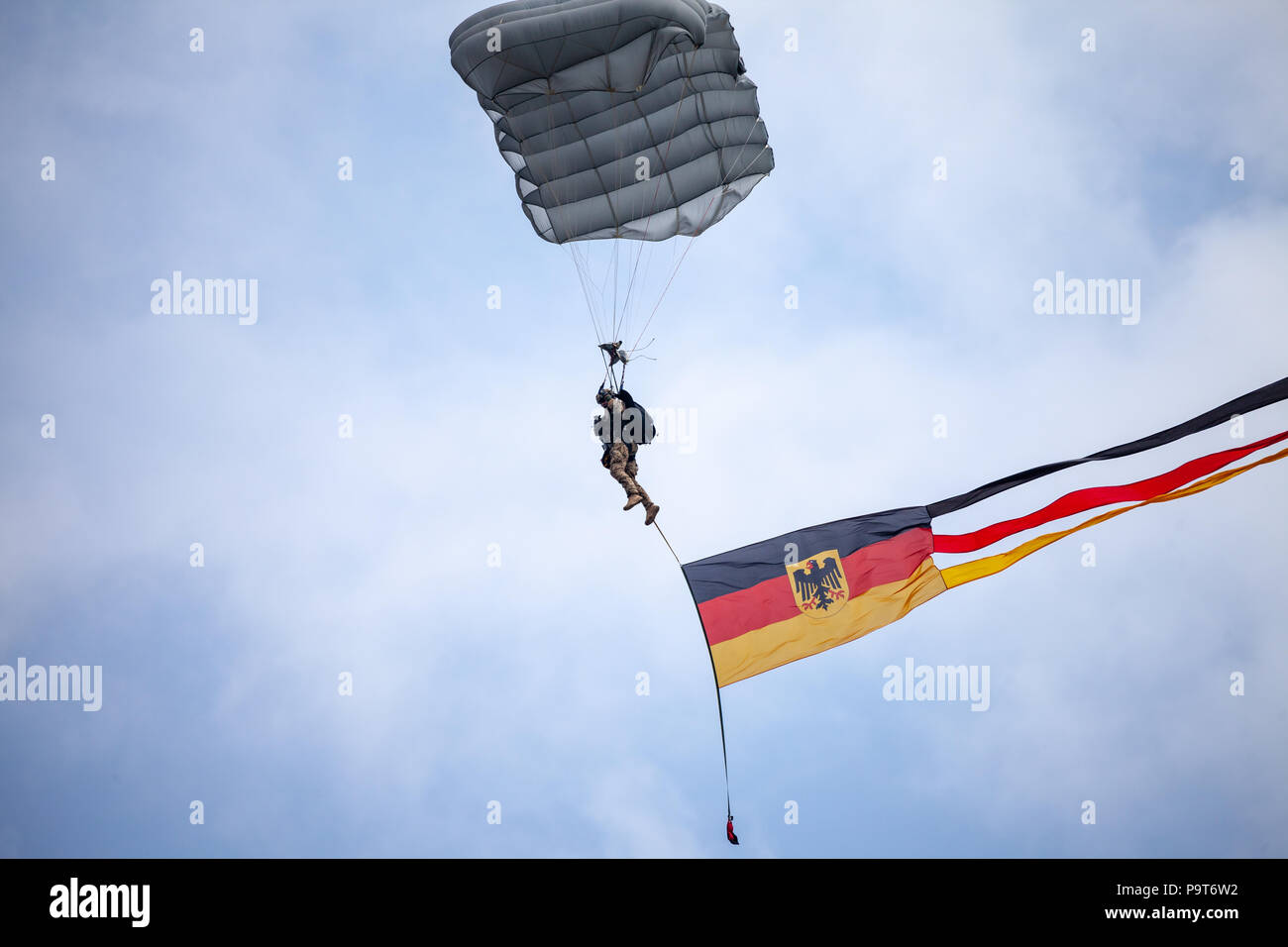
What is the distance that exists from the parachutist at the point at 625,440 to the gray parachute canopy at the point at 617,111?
3718 mm

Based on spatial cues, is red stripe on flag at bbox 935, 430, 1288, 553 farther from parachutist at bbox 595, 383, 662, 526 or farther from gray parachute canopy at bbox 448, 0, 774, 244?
gray parachute canopy at bbox 448, 0, 774, 244

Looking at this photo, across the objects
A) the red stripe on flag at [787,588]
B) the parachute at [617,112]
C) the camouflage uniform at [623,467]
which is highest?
the parachute at [617,112]

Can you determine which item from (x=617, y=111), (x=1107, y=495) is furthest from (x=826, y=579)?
(x=617, y=111)

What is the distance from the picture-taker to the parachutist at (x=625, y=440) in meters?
17.5

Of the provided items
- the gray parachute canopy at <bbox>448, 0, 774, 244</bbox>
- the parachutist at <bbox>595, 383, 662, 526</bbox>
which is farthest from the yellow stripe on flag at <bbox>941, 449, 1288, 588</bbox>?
the gray parachute canopy at <bbox>448, 0, 774, 244</bbox>

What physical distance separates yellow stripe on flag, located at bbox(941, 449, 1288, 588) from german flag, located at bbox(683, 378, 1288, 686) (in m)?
0.02

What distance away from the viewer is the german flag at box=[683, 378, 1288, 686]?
16.6 metres

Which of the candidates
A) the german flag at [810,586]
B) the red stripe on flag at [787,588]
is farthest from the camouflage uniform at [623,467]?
the red stripe on flag at [787,588]

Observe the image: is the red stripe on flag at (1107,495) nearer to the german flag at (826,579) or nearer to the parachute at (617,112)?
the german flag at (826,579)

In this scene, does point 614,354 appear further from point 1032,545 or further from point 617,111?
point 1032,545

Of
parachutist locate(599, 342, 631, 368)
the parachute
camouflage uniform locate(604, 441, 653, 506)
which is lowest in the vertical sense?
camouflage uniform locate(604, 441, 653, 506)
